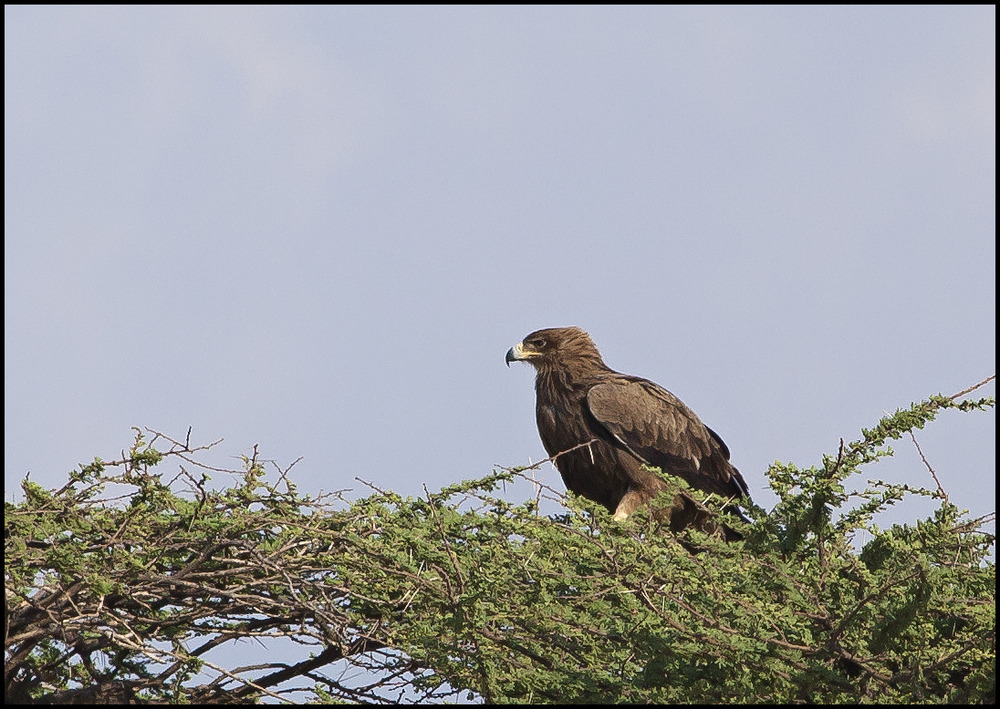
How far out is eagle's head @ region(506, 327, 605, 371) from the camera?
871 centimetres

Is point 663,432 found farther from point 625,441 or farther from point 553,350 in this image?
point 553,350

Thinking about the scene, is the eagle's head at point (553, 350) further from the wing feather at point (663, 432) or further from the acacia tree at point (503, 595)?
the acacia tree at point (503, 595)

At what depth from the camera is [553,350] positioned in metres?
8.77

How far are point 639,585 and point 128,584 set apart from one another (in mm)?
1977

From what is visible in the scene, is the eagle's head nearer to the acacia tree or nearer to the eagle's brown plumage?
the eagle's brown plumage

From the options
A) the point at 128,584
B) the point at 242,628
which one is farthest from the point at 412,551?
the point at 128,584

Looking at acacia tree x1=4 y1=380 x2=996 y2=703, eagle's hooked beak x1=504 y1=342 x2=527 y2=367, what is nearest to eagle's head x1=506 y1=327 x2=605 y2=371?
eagle's hooked beak x1=504 y1=342 x2=527 y2=367

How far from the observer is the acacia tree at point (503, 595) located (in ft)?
14.2

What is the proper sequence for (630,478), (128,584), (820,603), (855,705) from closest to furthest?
(855,705) → (820,603) → (128,584) → (630,478)

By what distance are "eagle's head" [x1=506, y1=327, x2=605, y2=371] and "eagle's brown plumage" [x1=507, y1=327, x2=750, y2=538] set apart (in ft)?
0.28

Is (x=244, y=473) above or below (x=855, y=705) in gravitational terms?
above

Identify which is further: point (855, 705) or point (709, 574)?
point (709, 574)

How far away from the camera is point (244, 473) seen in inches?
206

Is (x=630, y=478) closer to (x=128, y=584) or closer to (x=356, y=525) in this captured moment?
(x=356, y=525)
